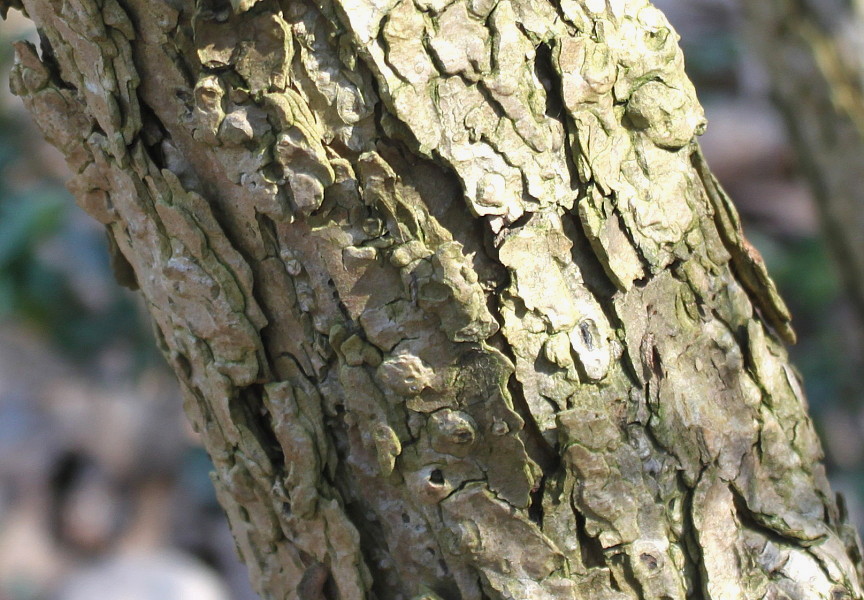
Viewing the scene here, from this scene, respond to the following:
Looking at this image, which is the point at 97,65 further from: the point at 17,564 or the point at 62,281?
the point at 17,564

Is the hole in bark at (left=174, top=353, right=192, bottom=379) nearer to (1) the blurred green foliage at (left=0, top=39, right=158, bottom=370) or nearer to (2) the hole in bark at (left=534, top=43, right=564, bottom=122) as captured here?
(2) the hole in bark at (left=534, top=43, right=564, bottom=122)

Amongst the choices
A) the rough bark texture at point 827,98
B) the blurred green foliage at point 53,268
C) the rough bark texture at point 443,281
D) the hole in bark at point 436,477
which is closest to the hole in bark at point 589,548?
the rough bark texture at point 443,281

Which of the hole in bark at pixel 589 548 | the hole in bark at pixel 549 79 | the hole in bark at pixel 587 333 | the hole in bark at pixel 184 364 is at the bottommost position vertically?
the hole in bark at pixel 589 548

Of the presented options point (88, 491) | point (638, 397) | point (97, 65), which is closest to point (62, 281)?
point (88, 491)

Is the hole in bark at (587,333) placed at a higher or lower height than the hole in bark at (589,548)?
higher

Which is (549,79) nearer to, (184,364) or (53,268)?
(184,364)

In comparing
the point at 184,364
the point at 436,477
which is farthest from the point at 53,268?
the point at 436,477

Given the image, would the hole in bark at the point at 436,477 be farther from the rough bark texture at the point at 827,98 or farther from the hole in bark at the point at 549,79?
the rough bark texture at the point at 827,98
